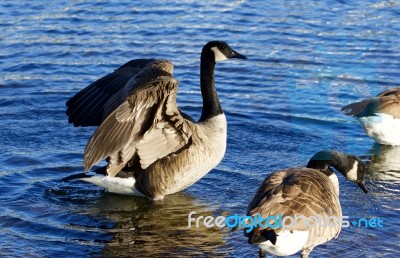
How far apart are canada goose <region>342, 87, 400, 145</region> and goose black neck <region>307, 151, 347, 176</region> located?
2.44 metres

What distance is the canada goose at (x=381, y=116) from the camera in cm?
1062

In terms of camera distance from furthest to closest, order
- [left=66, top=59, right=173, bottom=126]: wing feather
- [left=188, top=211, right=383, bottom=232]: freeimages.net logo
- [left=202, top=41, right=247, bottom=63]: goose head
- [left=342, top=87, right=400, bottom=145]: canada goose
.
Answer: [left=342, top=87, right=400, bottom=145]: canada goose, [left=202, top=41, right=247, bottom=63]: goose head, [left=66, top=59, right=173, bottom=126]: wing feather, [left=188, top=211, right=383, bottom=232]: freeimages.net logo

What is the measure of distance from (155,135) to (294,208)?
8.19 feet

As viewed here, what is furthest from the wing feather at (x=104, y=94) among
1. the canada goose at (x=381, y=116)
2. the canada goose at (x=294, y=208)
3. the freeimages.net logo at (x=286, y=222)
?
the canada goose at (x=381, y=116)

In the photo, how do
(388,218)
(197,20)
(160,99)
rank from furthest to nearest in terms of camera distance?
1. (197,20)
2. (388,218)
3. (160,99)

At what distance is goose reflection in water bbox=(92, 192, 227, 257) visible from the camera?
8.00 m

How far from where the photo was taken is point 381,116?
34.9 ft

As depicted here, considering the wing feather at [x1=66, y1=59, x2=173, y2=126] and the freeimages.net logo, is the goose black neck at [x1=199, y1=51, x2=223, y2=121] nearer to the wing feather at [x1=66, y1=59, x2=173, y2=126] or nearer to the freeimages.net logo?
the wing feather at [x1=66, y1=59, x2=173, y2=126]

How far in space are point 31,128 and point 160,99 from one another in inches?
130

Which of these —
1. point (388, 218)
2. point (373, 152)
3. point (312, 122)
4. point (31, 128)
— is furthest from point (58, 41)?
point (388, 218)

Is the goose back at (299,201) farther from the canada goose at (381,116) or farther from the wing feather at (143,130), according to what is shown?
the canada goose at (381,116)

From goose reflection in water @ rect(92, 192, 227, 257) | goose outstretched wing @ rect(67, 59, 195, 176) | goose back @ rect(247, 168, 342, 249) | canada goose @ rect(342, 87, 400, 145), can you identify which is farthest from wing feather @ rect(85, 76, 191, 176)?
canada goose @ rect(342, 87, 400, 145)

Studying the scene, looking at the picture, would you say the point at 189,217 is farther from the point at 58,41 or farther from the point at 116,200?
the point at 58,41

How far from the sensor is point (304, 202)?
7.00 meters
